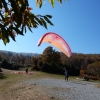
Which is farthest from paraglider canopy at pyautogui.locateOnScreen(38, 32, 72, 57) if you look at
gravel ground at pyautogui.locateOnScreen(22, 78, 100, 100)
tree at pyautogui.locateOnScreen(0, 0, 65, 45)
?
tree at pyautogui.locateOnScreen(0, 0, 65, 45)

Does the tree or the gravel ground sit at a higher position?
the tree

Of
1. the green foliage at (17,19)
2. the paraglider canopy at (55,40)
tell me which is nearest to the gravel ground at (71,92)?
the paraglider canopy at (55,40)

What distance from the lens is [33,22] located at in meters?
1.28

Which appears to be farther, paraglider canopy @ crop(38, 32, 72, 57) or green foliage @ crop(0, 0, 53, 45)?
paraglider canopy @ crop(38, 32, 72, 57)

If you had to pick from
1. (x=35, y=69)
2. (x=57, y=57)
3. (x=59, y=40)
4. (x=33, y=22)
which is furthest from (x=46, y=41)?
(x=57, y=57)

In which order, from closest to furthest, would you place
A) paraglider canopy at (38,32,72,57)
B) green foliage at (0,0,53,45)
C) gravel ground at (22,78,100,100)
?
1. green foliage at (0,0,53,45)
2. paraglider canopy at (38,32,72,57)
3. gravel ground at (22,78,100,100)

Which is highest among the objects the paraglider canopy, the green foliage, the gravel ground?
the paraglider canopy

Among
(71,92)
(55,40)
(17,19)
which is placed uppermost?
(55,40)

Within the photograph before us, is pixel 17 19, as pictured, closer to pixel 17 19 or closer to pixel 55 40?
pixel 17 19

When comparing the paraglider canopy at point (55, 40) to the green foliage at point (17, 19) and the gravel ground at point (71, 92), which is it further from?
the green foliage at point (17, 19)

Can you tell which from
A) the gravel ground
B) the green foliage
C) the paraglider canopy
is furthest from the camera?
the gravel ground

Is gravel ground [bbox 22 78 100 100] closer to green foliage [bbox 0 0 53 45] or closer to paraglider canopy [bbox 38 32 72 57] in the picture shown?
paraglider canopy [bbox 38 32 72 57]

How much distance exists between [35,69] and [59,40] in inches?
1345

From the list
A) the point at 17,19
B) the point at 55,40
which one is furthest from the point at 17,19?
the point at 55,40
